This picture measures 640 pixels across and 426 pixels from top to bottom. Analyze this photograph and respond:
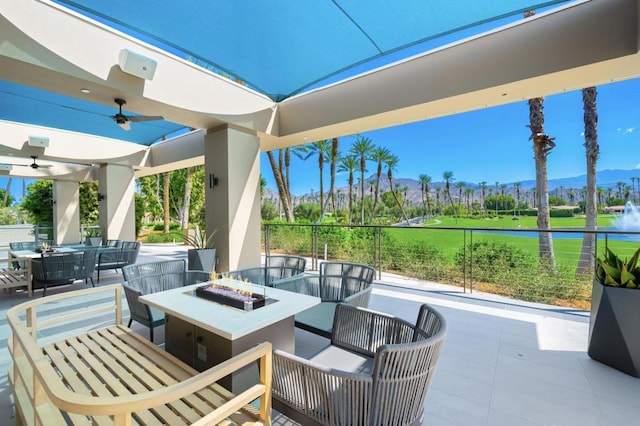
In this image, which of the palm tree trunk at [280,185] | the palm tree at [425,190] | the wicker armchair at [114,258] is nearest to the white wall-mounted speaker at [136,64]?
the wicker armchair at [114,258]

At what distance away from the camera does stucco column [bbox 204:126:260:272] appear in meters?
5.27

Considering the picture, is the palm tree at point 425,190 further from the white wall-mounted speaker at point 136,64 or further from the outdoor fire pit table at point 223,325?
the outdoor fire pit table at point 223,325

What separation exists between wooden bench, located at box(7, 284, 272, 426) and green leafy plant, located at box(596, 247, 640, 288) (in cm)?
308

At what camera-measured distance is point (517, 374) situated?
2.47 meters

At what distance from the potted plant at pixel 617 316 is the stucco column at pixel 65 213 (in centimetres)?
1505

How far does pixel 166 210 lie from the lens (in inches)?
653

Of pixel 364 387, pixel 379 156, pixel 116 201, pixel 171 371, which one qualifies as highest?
pixel 379 156

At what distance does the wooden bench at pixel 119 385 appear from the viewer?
41.1 inches

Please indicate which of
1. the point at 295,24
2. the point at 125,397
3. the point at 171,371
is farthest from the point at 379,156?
the point at 125,397

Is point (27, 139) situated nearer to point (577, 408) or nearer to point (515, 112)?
point (577, 408)

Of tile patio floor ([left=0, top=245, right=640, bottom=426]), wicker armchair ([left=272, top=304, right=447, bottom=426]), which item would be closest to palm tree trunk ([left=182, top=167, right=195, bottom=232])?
tile patio floor ([left=0, top=245, right=640, bottom=426])

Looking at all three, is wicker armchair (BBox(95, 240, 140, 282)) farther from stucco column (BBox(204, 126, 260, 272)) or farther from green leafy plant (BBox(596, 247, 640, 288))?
green leafy plant (BBox(596, 247, 640, 288))

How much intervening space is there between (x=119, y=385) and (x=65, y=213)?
517 inches

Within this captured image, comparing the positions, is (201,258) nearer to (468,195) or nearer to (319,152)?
(319,152)
